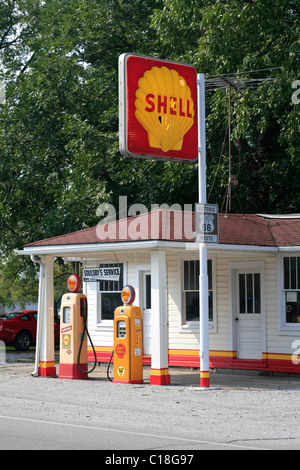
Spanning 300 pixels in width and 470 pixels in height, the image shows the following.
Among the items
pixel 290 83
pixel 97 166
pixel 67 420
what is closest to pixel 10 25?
pixel 97 166

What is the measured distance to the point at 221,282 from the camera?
19.6 metres

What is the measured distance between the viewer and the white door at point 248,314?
18.9 m

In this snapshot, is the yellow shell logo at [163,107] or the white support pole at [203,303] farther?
the yellow shell logo at [163,107]

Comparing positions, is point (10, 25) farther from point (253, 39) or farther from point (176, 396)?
point (176, 396)

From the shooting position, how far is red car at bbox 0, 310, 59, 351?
30.1m

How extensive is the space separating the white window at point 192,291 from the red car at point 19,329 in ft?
38.8

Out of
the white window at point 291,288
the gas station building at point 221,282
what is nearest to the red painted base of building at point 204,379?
the gas station building at point 221,282

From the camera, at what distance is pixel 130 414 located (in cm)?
1225

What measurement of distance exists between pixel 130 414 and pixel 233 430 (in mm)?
2195

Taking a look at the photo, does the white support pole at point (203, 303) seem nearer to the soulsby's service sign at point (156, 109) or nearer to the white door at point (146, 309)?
the soulsby's service sign at point (156, 109)

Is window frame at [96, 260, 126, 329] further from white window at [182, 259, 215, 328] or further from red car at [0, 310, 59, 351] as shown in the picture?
red car at [0, 310, 59, 351]

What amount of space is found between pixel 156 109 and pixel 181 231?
2960mm

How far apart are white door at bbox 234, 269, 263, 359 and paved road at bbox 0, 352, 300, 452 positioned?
2.97ft

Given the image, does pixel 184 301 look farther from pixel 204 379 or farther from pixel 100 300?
pixel 204 379
